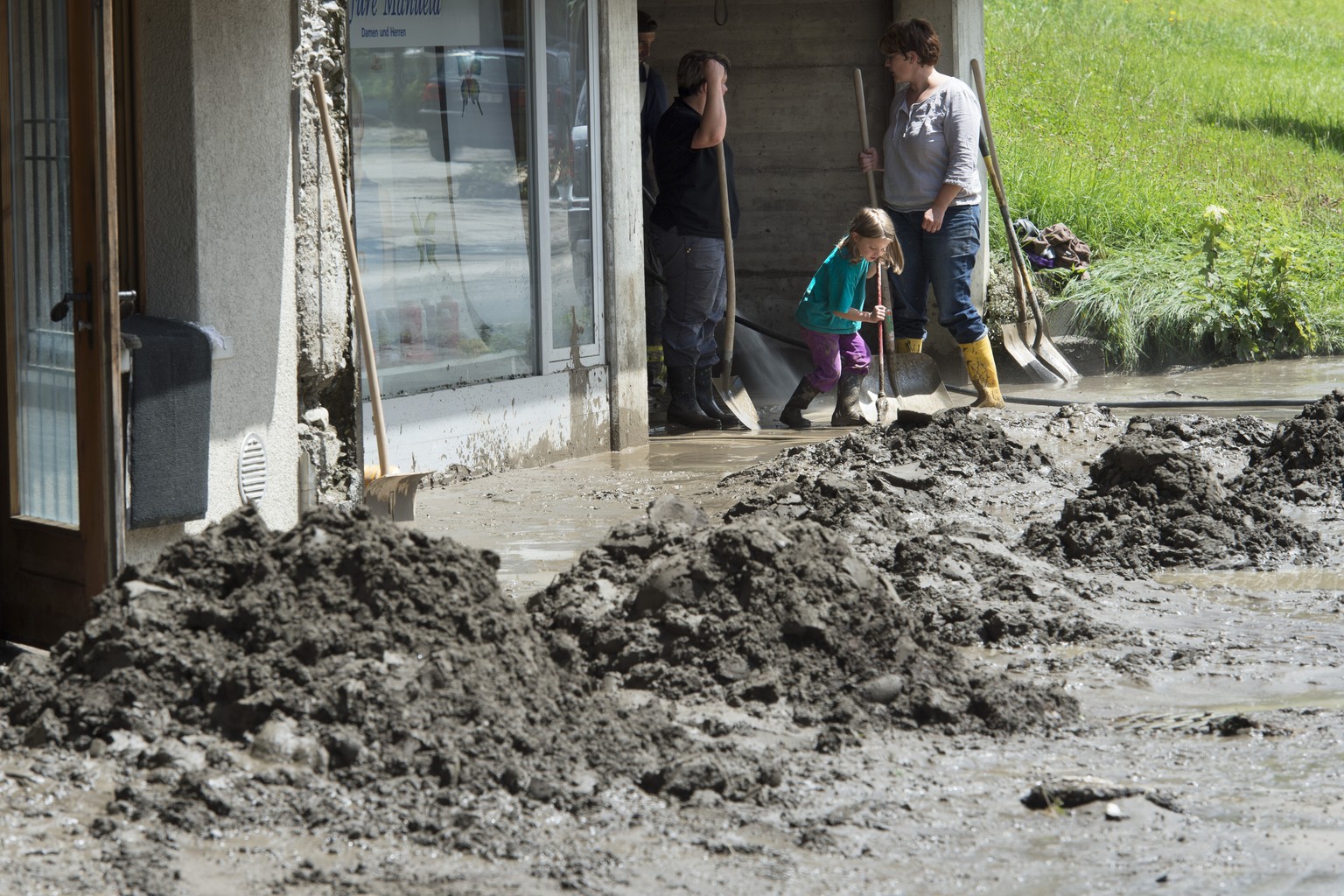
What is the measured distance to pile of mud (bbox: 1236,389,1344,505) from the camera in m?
7.21

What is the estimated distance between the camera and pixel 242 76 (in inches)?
222

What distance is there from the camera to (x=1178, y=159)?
58.5 feet

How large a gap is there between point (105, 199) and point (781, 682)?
2255 mm

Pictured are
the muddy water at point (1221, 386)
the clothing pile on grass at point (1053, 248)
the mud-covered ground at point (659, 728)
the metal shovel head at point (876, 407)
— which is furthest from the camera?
the clothing pile on grass at point (1053, 248)

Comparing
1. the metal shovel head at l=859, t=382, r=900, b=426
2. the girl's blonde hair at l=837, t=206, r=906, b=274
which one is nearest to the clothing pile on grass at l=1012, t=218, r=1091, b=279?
the metal shovel head at l=859, t=382, r=900, b=426

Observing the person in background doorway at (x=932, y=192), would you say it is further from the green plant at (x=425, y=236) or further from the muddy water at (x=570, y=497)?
the green plant at (x=425, y=236)

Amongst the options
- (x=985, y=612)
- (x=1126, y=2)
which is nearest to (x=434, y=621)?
(x=985, y=612)

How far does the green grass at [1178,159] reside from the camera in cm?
1261

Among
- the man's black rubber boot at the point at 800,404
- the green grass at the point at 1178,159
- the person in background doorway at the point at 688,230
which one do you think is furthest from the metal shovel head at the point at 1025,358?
the person in background doorway at the point at 688,230

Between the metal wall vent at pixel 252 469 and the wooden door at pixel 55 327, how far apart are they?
2.53ft

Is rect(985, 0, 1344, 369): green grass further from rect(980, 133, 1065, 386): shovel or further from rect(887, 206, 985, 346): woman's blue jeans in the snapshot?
rect(887, 206, 985, 346): woman's blue jeans

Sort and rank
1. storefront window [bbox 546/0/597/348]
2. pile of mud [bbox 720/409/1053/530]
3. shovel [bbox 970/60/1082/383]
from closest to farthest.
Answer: pile of mud [bbox 720/409/1053/530] < storefront window [bbox 546/0/597/348] < shovel [bbox 970/60/1082/383]

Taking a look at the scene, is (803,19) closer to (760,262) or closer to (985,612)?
(760,262)

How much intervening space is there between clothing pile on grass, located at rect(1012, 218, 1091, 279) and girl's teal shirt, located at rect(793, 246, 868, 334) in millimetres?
4084
